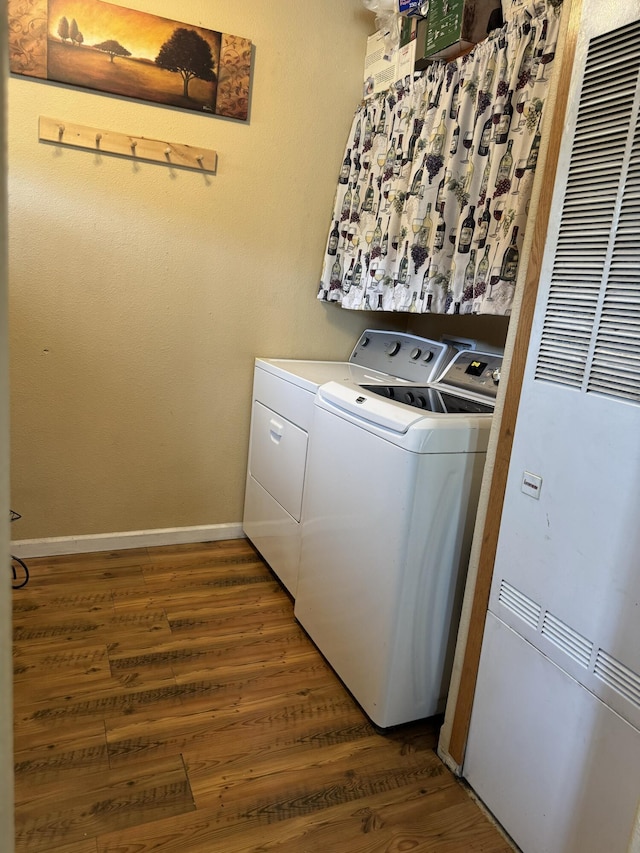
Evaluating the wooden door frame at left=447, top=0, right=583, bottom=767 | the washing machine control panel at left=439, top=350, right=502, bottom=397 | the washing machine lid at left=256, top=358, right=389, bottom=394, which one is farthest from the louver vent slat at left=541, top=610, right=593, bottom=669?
the washing machine lid at left=256, top=358, right=389, bottom=394

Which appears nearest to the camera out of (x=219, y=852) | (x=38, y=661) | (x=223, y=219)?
(x=219, y=852)

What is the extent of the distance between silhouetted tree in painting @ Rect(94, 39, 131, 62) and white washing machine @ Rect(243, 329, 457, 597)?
129 centimetres

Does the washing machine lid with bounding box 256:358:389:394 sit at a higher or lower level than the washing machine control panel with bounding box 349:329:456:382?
lower

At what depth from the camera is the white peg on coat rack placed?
2.19 metres

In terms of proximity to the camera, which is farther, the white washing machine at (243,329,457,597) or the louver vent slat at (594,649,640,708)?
the white washing machine at (243,329,457,597)

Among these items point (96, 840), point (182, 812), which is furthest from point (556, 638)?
point (96, 840)

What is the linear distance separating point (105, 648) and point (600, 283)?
1827mm

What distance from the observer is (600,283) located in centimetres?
115

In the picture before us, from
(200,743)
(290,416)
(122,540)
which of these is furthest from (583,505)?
(122,540)

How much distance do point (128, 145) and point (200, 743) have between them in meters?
2.14

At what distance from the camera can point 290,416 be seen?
230 cm

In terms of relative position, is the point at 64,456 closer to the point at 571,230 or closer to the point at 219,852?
the point at 219,852

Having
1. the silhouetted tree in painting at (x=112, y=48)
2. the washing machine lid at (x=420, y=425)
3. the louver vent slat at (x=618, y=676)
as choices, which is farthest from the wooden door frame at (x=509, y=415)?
the silhouetted tree in painting at (x=112, y=48)

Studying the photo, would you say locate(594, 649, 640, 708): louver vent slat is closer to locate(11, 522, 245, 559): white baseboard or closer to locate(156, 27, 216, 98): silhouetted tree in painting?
locate(11, 522, 245, 559): white baseboard
